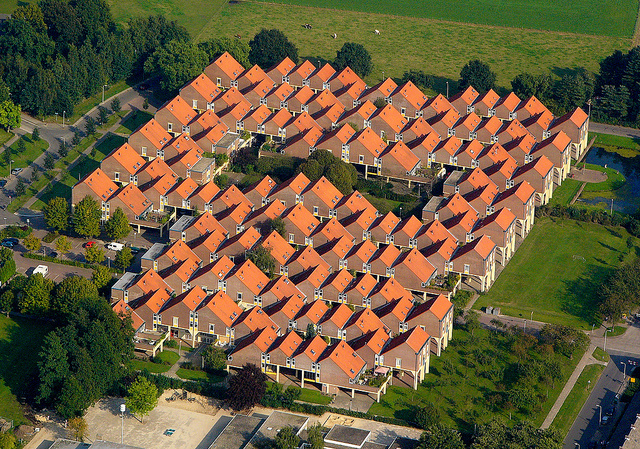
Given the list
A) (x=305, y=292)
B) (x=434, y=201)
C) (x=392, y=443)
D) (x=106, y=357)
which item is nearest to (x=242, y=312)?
(x=305, y=292)

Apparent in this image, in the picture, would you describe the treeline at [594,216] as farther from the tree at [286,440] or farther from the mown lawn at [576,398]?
the tree at [286,440]

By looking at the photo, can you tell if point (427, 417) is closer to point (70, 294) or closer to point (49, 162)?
point (70, 294)

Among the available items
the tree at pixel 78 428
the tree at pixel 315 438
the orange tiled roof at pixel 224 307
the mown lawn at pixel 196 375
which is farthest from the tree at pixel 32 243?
the tree at pixel 315 438

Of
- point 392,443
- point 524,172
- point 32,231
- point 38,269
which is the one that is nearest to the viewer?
point 392,443

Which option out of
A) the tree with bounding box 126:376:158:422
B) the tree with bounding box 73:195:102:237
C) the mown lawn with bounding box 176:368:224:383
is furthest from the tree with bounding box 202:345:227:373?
the tree with bounding box 73:195:102:237

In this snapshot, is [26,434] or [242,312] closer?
[26,434]

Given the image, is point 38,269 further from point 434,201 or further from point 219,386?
point 434,201

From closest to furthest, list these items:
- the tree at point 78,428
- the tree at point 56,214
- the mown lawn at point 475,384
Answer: the tree at point 78,428 < the mown lawn at point 475,384 < the tree at point 56,214
